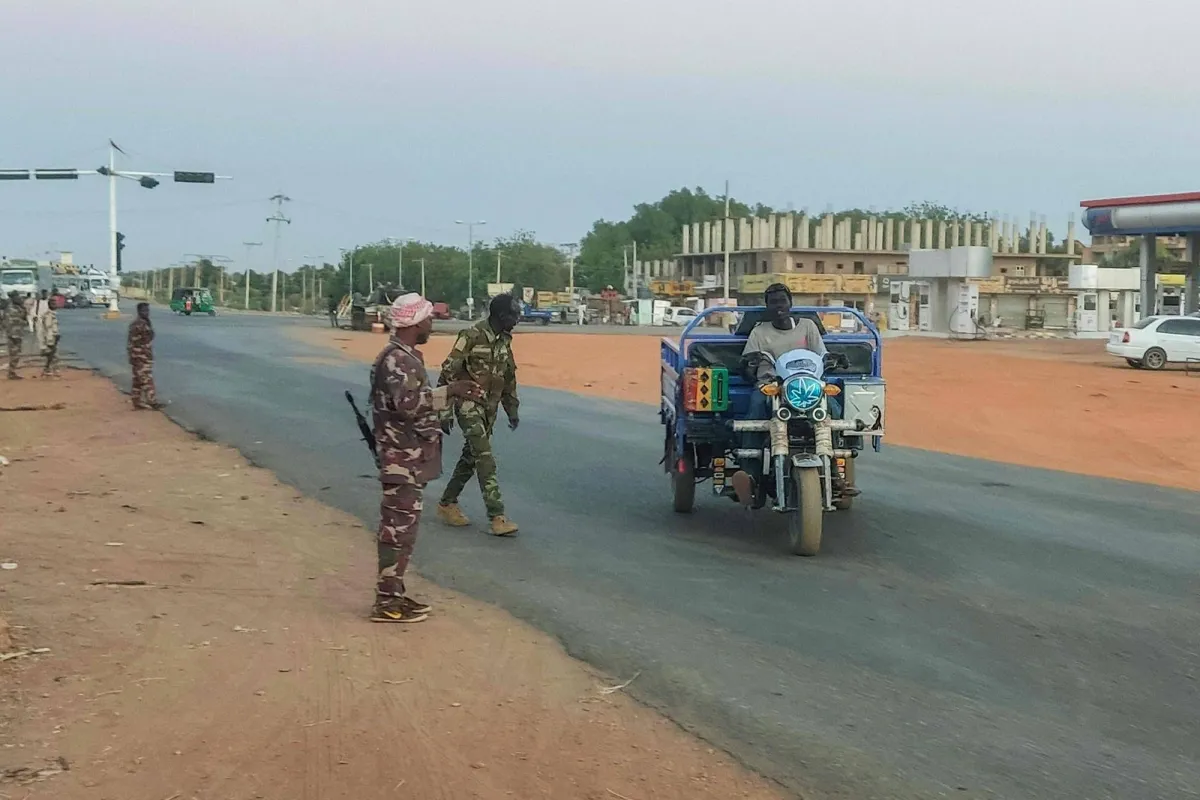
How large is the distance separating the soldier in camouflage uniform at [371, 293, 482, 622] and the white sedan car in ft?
102

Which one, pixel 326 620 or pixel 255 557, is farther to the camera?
pixel 255 557

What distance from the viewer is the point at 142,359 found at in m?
19.2

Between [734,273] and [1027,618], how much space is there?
313 ft

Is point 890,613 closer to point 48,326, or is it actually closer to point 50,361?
point 50,361

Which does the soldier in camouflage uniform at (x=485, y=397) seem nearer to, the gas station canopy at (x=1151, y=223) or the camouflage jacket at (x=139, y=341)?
the camouflage jacket at (x=139, y=341)

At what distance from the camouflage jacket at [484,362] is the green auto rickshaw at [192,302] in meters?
68.7

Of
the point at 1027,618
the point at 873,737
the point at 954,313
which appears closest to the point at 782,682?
the point at 873,737

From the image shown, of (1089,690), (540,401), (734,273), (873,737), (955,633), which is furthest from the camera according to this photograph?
(734,273)

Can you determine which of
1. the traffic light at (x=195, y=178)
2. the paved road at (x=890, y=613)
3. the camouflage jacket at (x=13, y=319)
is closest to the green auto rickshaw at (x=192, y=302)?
the traffic light at (x=195, y=178)

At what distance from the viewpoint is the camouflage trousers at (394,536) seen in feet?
22.9

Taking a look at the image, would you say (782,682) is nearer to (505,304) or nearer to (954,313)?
(505,304)

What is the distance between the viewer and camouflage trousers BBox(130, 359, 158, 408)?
758 inches

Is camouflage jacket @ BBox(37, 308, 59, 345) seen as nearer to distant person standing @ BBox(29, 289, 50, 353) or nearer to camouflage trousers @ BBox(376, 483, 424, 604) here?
distant person standing @ BBox(29, 289, 50, 353)

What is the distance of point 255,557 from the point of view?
8.80 meters
